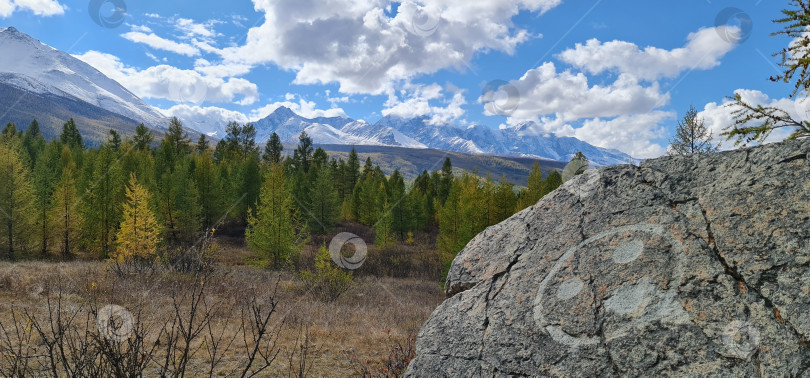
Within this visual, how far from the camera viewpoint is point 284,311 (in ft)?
37.0

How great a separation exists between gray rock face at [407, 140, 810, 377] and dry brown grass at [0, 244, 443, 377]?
2054mm

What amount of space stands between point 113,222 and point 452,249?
69.8 feet

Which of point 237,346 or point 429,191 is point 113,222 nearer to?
point 237,346

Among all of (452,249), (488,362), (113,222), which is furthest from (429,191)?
(488,362)

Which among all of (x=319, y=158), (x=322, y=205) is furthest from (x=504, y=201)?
(x=319, y=158)

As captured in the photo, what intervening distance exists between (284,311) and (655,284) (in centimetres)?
1010

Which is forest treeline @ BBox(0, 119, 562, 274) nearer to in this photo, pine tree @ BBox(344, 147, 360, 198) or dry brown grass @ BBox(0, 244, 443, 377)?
dry brown grass @ BBox(0, 244, 443, 377)

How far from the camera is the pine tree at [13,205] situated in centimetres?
2280

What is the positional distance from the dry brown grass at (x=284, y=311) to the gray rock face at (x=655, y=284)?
80.9 inches

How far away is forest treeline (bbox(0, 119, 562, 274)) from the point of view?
2016cm

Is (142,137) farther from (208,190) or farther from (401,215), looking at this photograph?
(401,215)

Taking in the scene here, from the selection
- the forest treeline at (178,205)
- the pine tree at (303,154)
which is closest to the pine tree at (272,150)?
the pine tree at (303,154)

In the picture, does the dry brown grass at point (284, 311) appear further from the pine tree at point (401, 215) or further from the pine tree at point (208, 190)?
the pine tree at point (401, 215)

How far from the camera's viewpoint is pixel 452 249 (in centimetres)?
2166
